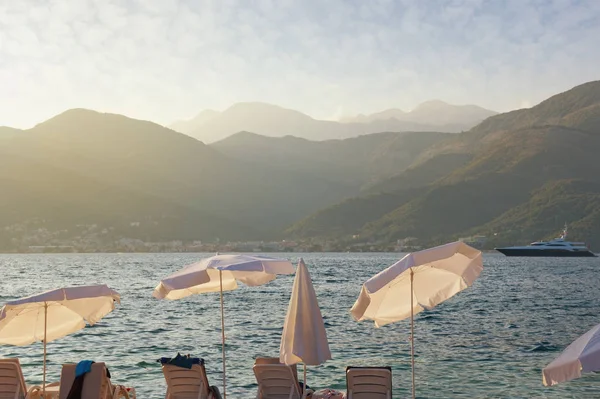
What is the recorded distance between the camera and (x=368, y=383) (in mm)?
14195

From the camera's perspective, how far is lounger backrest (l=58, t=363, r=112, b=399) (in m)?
13.7

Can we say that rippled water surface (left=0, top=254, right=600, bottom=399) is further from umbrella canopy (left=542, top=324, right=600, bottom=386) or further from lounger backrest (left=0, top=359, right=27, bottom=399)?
umbrella canopy (left=542, top=324, right=600, bottom=386)

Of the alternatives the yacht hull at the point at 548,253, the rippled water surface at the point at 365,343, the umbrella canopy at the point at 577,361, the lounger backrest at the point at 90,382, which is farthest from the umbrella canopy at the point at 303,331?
the yacht hull at the point at 548,253

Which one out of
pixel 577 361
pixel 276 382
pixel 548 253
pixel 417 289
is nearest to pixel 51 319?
pixel 276 382

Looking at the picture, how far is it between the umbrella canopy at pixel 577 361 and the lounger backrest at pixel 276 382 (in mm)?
6970

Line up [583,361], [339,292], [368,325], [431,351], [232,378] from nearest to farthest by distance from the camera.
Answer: [583,361]
[232,378]
[431,351]
[368,325]
[339,292]

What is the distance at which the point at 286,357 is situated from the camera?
43.5ft

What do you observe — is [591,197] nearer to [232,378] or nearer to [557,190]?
[557,190]

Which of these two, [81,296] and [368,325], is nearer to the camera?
[81,296]

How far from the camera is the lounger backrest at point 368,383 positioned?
46.4 feet

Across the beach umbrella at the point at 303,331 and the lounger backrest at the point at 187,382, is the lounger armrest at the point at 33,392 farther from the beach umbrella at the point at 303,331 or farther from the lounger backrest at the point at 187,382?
the beach umbrella at the point at 303,331

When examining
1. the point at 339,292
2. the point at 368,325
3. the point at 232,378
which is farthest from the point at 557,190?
the point at 232,378

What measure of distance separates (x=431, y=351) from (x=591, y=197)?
16847cm

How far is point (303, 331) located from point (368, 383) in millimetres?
1827
